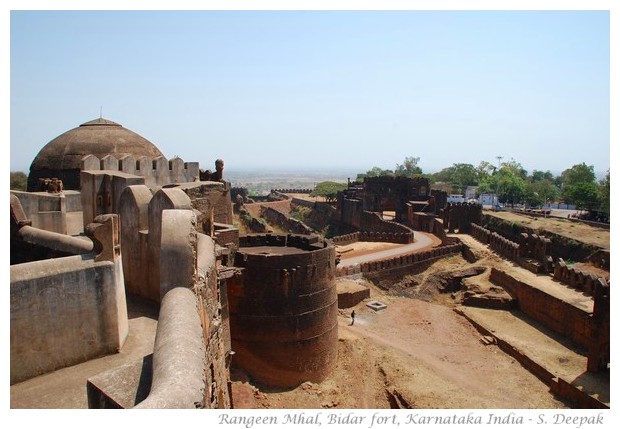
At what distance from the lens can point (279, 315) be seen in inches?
582

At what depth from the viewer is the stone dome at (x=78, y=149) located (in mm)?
16844

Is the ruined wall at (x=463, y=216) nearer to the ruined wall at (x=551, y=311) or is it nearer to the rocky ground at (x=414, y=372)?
the ruined wall at (x=551, y=311)

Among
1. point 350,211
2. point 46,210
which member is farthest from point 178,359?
point 350,211

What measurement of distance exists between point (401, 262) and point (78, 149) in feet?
61.0

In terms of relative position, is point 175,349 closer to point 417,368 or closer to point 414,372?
point 414,372

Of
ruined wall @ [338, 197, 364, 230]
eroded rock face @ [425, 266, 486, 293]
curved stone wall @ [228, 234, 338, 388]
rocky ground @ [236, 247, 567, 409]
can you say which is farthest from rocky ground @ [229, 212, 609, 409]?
ruined wall @ [338, 197, 364, 230]

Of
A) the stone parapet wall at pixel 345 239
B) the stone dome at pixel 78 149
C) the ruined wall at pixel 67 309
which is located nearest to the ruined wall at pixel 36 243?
the ruined wall at pixel 67 309

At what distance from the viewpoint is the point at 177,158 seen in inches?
711

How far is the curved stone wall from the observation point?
47.9ft

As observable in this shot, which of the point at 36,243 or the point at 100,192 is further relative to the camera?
the point at 100,192

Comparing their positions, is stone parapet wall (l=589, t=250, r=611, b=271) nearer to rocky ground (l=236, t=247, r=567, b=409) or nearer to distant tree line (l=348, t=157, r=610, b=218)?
rocky ground (l=236, t=247, r=567, b=409)

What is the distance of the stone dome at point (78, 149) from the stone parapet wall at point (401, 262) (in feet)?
41.8

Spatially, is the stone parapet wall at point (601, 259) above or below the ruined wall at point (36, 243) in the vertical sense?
below

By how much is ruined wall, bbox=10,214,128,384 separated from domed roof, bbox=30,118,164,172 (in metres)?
11.0
